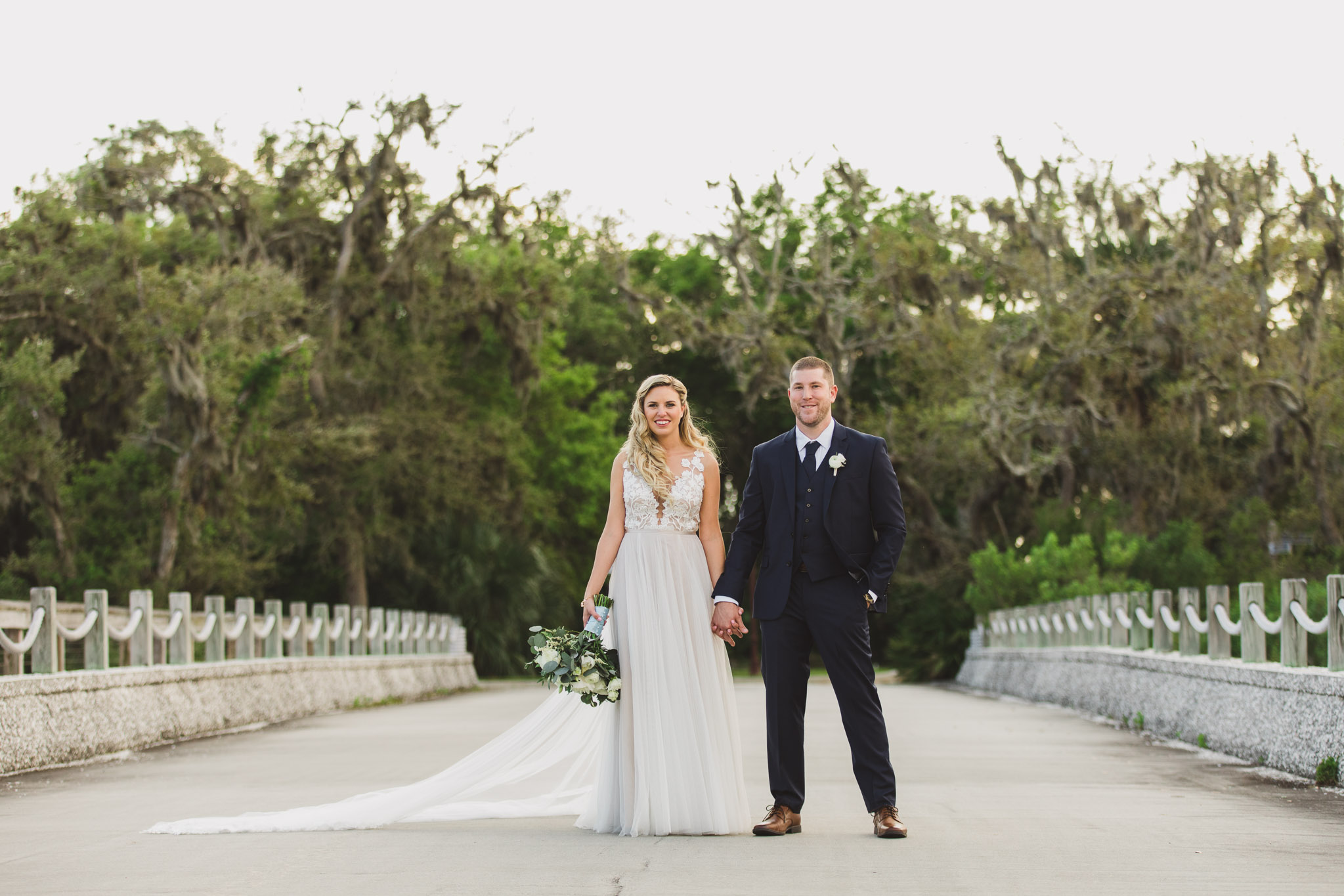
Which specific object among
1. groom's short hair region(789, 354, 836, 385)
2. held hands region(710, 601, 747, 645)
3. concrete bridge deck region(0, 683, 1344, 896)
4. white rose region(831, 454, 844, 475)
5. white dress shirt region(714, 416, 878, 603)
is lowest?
concrete bridge deck region(0, 683, 1344, 896)

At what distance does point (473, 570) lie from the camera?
38.2 meters

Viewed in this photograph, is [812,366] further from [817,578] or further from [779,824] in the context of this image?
[779,824]

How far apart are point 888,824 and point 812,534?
133cm

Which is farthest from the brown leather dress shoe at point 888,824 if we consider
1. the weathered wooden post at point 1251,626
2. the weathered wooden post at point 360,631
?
the weathered wooden post at point 360,631

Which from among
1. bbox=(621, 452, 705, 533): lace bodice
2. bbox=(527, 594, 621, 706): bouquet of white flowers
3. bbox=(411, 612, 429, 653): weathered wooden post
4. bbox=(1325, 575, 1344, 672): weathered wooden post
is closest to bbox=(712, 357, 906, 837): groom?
bbox=(621, 452, 705, 533): lace bodice

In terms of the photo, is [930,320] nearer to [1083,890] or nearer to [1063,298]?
[1063,298]

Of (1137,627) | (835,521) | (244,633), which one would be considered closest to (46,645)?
(244,633)

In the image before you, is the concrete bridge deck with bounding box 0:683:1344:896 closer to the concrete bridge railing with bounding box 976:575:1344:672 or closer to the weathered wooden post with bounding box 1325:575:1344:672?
the weathered wooden post with bounding box 1325:575:1344:672

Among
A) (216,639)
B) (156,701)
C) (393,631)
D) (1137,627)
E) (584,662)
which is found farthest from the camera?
Answer: (393,631)

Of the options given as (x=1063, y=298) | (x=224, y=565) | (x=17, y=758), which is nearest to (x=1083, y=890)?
(x=17, y=758)

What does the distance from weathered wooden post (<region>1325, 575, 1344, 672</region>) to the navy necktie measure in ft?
13.7

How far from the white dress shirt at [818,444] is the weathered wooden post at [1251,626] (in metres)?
5.64

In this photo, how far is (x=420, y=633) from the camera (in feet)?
94.3

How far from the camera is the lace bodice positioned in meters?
7.93
